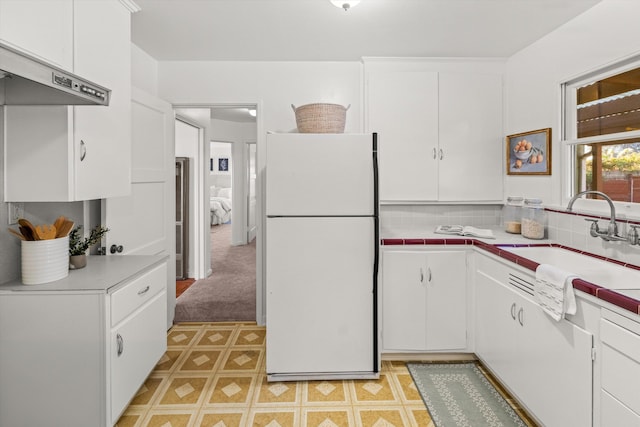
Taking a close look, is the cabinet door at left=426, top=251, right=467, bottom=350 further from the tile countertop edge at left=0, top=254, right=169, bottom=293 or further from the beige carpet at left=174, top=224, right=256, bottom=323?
the tile countertop edge at left=0, top=254, right=169, bottom=293

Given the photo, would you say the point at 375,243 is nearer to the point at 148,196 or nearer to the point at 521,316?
the point at 521,316

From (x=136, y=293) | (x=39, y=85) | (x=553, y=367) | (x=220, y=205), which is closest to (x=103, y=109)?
(x=39, y=85)

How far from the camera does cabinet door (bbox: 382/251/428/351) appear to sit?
2.66 meters

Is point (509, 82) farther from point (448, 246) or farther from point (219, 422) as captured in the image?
point (219, 422)

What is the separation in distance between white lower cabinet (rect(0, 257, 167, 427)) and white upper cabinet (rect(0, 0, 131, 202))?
0.52 metres

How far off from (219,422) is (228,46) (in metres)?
2.63

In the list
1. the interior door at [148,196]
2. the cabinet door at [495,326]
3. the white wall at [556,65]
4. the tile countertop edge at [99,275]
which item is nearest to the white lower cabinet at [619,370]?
the cabinet door at [495,326]

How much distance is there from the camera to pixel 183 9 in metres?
2.30

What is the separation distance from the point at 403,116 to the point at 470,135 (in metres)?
0.60

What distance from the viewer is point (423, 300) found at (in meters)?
2.67

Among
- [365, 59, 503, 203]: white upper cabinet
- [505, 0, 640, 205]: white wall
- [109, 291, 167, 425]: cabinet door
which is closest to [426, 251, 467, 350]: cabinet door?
[365, 59, 503, 203]: white upper cabinet

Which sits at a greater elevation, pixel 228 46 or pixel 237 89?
pixel 228 46

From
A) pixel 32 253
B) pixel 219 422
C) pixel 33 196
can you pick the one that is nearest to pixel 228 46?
pixel 33 196

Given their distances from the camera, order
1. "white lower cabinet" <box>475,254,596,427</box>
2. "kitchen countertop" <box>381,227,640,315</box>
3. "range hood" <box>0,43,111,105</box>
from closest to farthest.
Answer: "range hood" <box>0,43,111,105</box> → "kitchen countertop" <box>381,227,640,315</box> → "white lower cabinet" <box>475,254,596,427</box>
